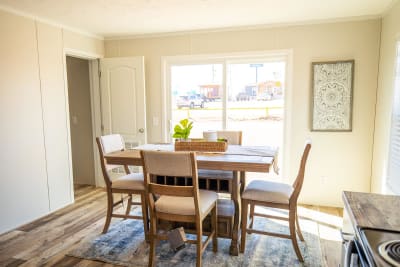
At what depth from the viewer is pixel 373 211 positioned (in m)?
1.33

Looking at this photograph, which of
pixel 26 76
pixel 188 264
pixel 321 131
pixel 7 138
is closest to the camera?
pixel 188 264

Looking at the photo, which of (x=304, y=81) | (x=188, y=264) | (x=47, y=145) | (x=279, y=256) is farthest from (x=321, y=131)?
(x=47, y=145)

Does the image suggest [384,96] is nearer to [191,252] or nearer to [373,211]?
[373,211]

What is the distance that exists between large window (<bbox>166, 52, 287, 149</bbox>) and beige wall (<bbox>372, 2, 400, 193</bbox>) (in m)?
1.11

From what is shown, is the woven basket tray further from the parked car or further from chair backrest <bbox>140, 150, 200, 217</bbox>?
the parked car

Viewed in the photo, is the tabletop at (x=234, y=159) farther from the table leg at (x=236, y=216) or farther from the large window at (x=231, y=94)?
the large window at (x=231, y=94)

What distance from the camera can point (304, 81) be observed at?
3.60 m

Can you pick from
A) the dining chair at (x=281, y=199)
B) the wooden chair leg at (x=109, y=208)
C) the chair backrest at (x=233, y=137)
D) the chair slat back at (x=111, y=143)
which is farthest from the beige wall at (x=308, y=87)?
the wooden chair leg at (x=109, y=208)

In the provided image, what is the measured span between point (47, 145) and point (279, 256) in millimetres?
2939

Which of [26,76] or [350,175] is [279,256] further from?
[26,76]

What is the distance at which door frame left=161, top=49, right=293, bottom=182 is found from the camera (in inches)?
145

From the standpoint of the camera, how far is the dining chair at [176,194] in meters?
1.92

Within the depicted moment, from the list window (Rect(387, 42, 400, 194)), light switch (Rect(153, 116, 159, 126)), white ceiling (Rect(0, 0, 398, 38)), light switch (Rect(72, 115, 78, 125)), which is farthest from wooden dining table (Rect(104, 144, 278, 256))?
light switch (Rect(72, 115, 78, 125))

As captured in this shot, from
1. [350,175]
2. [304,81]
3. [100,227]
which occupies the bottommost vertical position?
[100,227]
